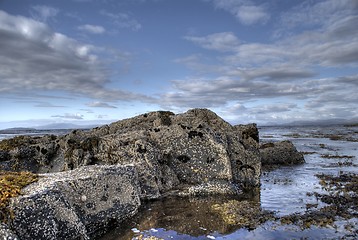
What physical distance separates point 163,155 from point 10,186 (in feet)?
23.2

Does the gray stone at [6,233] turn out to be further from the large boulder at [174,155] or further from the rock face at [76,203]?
the large boulder at [174,155]

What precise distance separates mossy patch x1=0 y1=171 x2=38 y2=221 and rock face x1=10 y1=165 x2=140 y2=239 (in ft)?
0.49

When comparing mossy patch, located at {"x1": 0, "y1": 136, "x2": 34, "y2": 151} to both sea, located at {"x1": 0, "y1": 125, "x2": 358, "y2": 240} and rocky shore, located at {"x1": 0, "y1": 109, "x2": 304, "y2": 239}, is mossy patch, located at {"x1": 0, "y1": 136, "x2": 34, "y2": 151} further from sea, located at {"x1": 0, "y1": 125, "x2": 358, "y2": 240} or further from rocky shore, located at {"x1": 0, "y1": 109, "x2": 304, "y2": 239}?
sea, located at {"x1": 0, "y1": 125, "x2": 358, "y2": 240}

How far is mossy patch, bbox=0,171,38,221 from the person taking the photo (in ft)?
20.6

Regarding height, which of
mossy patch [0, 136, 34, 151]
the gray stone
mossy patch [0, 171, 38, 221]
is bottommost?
the gray stone

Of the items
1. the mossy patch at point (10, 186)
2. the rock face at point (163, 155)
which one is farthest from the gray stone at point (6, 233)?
the rock face at point (163, 155)

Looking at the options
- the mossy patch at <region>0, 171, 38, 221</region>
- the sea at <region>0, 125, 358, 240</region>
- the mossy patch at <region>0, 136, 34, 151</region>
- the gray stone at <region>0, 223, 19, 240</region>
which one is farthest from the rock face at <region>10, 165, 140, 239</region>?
the mossy patch at <region>0, 136, 34, 151</region>

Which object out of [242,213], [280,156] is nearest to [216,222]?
[242,213]

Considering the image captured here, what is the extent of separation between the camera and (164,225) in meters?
9.11

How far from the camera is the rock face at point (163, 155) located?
12672mm

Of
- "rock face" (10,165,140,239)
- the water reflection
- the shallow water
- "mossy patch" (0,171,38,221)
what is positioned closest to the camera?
"mossy patch" (0,171,38,221)

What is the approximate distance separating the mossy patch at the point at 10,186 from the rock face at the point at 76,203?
0.49ft

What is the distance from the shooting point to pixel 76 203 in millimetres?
8320

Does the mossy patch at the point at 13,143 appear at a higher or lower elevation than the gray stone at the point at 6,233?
higher
